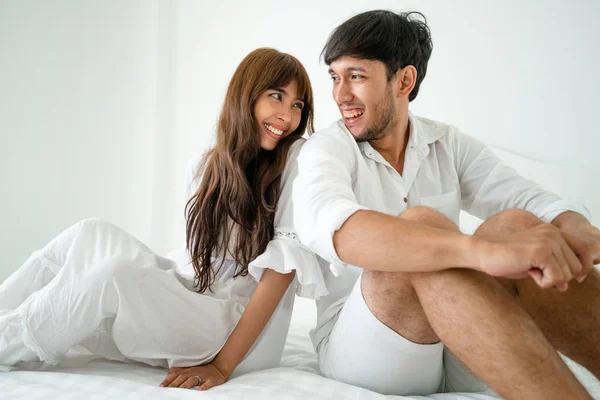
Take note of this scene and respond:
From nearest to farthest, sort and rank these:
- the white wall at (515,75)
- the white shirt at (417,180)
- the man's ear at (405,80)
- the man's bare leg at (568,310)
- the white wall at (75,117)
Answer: the man's bare leg at (568,310)
the white shirt at (417,180)
the man's ear at (405,80)
the white wall at (515,75)
the white wall at (75,117)

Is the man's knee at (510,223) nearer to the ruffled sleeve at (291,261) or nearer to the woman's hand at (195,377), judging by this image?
the ruffled sleeve at (291,261)

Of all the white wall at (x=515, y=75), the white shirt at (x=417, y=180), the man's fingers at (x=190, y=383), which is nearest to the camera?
the man's fingers at (x=190, y=383)

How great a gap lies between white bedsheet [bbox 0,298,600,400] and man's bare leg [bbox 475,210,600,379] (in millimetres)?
114

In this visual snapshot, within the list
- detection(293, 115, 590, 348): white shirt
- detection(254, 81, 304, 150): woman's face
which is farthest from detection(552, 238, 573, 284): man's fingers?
detection(254, 81, 304, 150): woman's face

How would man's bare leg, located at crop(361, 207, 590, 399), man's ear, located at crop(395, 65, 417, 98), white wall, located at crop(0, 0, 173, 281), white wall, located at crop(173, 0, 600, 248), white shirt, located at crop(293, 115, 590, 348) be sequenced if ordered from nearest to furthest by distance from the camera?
man's bare leg, located at crop(361, 207, 590, 399) → white shirt, located at crop(293, 115, 590, 348) → man's ear, located at crop(395, 65, 417, 98) → white wall, located at crop(173, 0, 600, 248) → white wall, located at crop(0, 0, 173, 281)

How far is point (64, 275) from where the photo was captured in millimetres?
1247

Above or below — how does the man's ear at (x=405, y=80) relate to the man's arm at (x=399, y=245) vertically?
above

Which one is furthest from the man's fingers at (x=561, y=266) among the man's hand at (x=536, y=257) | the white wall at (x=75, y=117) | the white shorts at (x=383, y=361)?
the white wall at (x=75, y=117)

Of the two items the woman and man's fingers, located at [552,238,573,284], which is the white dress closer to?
the woman

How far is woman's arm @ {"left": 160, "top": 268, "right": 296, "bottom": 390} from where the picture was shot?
1.26 meters

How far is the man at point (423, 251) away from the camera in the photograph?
875 millimetres

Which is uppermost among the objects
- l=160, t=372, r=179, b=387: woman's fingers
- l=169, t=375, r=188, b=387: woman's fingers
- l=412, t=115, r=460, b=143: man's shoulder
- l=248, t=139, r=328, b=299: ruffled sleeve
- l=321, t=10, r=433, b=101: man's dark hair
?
l=321, t=10, r=433, b=101: man's dark hair

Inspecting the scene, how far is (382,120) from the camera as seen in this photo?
5.05 ft

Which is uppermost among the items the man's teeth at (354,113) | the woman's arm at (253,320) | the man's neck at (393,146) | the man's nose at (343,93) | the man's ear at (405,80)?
the man's ear at (405,80)
